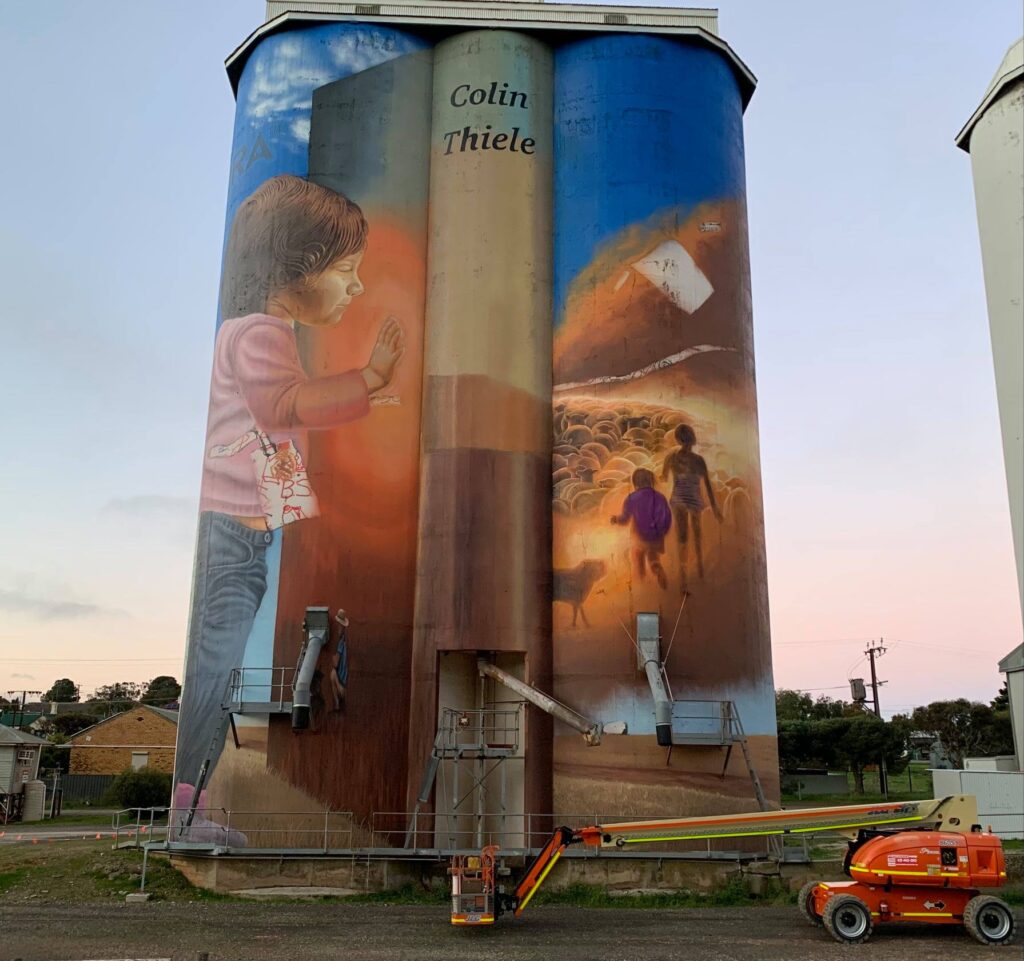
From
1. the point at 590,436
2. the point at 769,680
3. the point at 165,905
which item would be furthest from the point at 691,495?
the point at 165,905

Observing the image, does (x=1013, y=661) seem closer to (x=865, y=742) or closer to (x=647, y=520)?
(x=865, y=742)

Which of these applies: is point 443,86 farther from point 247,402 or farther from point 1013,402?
point 1013,402

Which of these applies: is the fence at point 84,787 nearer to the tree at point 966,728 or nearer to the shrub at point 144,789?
the shrub at point 144,789

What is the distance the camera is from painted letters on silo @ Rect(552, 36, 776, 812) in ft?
84.4

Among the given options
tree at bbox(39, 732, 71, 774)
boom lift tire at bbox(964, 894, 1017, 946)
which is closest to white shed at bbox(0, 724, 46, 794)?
tree at bbox(39, 732, 71, 774)

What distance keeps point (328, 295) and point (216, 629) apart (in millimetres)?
9195

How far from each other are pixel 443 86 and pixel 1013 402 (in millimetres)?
24822

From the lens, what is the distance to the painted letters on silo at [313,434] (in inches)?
990

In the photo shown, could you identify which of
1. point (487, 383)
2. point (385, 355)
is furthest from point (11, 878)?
point (487, 383)

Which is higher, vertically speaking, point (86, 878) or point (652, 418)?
point (652, 418)

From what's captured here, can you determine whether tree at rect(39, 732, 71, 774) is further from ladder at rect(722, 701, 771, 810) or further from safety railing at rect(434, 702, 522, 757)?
ladder at rect(722, 701, 771, 810)

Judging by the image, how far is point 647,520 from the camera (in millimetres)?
26719

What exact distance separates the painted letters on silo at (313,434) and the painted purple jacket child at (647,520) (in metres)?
5.73

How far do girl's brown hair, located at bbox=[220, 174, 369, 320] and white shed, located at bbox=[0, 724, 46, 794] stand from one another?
87.4ft
